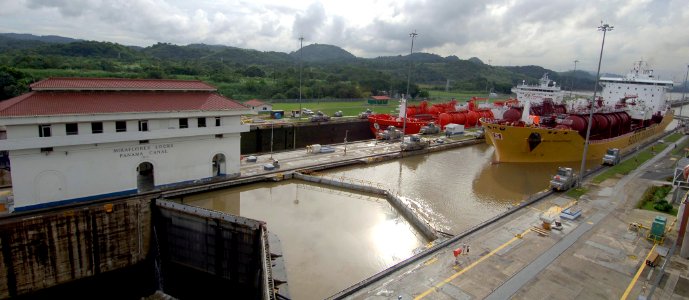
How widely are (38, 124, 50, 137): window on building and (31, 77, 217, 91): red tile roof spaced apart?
243 cm

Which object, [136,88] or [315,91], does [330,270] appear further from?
[315,91]

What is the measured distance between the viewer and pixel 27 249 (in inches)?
652

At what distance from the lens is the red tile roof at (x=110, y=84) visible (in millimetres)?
20500

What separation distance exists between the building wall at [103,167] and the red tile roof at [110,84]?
345 cm

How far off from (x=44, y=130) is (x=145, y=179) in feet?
21.4

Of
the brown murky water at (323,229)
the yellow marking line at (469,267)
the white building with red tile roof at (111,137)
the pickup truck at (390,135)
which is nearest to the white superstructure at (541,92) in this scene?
the pickup truck at (390,135)

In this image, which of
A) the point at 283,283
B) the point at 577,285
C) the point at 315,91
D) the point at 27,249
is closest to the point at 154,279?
the point at 27,249

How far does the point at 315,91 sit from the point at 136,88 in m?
67.5

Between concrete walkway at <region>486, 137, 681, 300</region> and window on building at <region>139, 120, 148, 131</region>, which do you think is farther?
window on building at <region>139, 120, 148, 131</region>

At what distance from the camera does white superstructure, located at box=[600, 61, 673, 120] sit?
194 feet

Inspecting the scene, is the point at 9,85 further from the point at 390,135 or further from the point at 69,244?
the point at 390,135

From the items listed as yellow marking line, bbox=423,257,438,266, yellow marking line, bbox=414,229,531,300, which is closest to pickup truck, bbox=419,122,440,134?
yellow marking line, bbox=414,229,531,300

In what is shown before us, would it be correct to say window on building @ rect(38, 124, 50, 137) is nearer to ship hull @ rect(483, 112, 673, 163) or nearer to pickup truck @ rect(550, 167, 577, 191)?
pickup truck @ rect(550, 167, 577, 191)

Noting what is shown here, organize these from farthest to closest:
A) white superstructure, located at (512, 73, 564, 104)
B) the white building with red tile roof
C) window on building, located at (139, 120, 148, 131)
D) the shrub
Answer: white superstructure, located at (512, 73, 564, 104) < the shrub < window on building, located at (139, 120, 148, 131) < the white building with red tile roof
